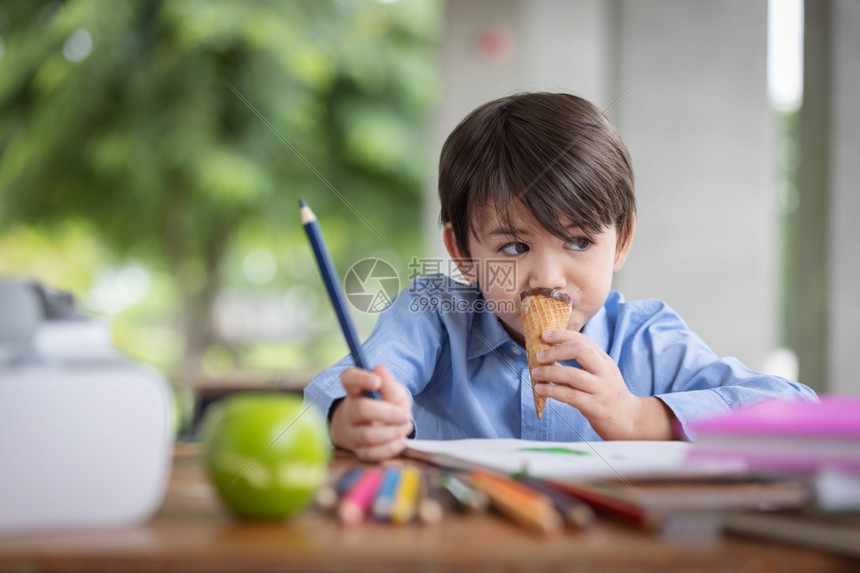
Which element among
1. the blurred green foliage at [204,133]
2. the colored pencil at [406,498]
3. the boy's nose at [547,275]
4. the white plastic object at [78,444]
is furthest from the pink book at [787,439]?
the blurred green foliage at [204,133]

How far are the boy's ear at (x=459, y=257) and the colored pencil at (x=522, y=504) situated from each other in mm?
830

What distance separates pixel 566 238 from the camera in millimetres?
1332

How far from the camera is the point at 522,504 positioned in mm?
580

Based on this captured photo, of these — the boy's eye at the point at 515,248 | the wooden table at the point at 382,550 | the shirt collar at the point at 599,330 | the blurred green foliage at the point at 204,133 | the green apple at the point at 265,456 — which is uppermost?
the blurred green foliage at the point at 204,133

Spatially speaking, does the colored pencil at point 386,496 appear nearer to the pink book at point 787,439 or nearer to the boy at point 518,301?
the pink book at point 787,439

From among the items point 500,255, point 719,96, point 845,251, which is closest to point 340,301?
point 500,255

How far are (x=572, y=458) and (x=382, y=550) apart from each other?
0.40 m

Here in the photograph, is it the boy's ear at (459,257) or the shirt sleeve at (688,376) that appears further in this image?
the boy's ear at (459,257)

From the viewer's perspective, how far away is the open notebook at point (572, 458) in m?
0.69

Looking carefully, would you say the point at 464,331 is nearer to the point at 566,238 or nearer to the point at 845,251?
the point at 566,238

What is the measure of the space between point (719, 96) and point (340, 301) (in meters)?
3.30

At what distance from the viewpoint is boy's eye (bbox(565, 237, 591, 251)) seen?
1353 mm

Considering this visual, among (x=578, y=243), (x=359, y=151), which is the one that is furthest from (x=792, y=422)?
(x=359, y=151)

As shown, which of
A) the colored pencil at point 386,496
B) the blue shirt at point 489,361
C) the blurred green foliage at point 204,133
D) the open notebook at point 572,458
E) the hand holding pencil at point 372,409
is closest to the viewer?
the colored pencil at point 386,496
